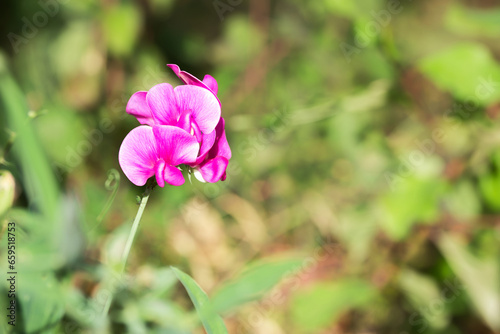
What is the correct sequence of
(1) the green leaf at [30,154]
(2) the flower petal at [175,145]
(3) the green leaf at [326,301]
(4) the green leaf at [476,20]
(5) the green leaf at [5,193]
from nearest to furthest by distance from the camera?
1. (2) the flower petal at [175,145]
2. (5) the green leaf at [5,193]
3. (1) the green leaf at [30,154]
4. (4) the green leaf at [476,20]
5. (3) the green leaf at [326,301]

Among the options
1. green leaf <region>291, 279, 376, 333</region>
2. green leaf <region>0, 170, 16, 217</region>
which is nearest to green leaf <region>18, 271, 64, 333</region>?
green leaf <region>0, 170, 16, 217</region>

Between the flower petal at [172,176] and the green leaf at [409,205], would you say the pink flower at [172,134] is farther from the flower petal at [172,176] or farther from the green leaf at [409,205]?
the green leaf at [409,205]

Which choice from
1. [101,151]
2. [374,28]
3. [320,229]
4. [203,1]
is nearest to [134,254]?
[101,151]

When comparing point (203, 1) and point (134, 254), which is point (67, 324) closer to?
point (134, 254)

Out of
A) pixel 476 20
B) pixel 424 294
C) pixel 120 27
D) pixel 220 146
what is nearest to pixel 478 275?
pixel 424 294

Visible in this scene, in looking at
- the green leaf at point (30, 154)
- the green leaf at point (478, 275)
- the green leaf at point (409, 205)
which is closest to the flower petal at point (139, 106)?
the green leaf at point (30, 154)

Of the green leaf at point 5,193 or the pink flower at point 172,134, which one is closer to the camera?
the pink flower at point 172,134

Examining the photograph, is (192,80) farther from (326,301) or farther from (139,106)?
(326,301)
